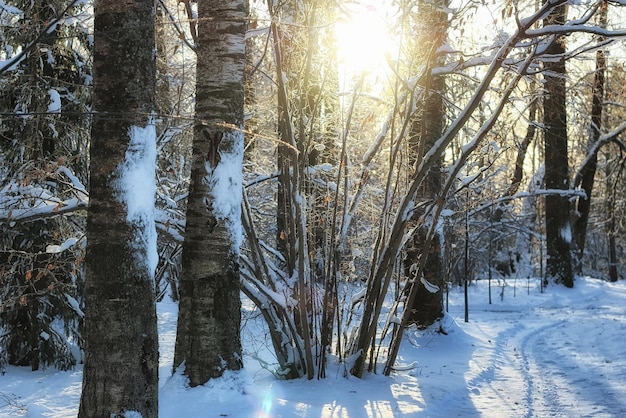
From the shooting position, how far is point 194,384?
16.1 ft

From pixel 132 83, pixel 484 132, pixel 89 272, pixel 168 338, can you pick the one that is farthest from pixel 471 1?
pixel 168 338

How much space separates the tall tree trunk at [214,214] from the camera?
16.2 feet

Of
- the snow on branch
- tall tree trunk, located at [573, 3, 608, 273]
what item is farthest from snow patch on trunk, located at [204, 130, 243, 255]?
tall tree trunk, located at [573, 3, 608, 273]

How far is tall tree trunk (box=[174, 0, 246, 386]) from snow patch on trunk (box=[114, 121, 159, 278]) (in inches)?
59.1

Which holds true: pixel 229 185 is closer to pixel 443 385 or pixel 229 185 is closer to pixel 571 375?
pixel 443 385

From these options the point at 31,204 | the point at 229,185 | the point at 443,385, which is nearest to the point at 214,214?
the point at 229,185

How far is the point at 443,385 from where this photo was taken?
21.5 ft

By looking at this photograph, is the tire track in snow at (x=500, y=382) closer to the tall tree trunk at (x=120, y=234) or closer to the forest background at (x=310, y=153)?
the forest background at (x=310, y=153)

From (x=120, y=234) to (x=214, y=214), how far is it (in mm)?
1689

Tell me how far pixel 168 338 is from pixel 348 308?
5.13 metres

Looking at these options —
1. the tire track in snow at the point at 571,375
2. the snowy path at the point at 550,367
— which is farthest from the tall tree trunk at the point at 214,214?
the tire track in snow at the point at 571,375

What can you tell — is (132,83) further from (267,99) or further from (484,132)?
(267,99)

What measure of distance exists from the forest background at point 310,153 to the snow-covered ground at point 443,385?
435 millimetres

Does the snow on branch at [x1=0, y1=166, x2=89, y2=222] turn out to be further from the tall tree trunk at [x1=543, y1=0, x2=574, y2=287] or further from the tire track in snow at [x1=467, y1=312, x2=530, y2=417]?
the tall tree trunk at [x1=543, y1=0, x2=574, y2=287]
